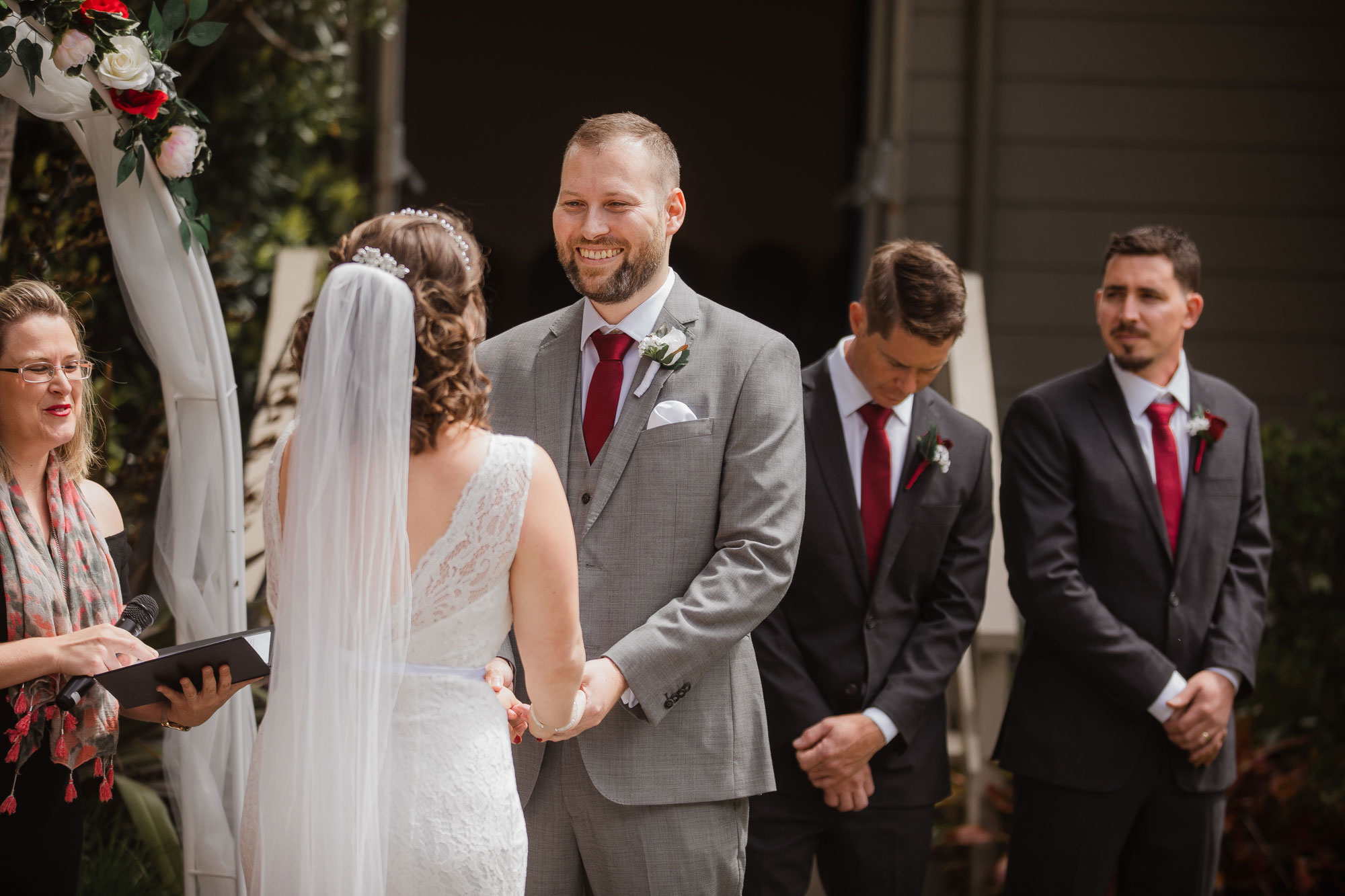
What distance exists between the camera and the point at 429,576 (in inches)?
78.5

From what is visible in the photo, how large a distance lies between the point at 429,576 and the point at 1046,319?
4.69 m

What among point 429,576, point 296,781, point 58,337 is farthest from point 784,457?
point 58,337

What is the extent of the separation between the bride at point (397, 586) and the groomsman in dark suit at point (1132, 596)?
1.72 metres

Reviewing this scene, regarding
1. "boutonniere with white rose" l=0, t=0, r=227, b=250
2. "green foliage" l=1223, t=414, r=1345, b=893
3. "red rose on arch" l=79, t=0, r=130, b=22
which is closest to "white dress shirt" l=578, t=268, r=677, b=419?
→ "boutonniere with white rose" l=0, t=0, r=227, b=250

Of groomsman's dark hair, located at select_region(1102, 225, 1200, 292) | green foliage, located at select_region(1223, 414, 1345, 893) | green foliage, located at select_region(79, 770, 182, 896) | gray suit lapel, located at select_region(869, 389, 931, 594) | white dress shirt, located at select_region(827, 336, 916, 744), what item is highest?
groomsman's dark hair, located at select_region(1102, 225, 1200, 292)

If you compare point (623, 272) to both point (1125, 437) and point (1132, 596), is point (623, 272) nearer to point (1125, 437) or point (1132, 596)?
point (1125, 437)

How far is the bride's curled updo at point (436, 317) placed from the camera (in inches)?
78.2

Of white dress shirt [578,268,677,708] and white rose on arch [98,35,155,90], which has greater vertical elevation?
white rose on arch [98,35,155,90]

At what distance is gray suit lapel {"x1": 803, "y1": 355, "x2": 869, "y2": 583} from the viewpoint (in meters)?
3.09

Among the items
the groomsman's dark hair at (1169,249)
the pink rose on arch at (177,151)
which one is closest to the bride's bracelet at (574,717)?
the pink rose on arch at (177,151)

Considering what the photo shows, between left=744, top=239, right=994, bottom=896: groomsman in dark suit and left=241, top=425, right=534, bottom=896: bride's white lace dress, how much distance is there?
1.11 meters

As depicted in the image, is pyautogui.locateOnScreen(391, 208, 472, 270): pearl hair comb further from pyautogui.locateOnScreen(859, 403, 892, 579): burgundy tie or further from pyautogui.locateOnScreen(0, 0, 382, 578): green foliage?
pyautogui.locateOnScreen(0, 0, 382, 578): green foliage

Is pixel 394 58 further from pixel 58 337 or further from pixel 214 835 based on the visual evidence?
pixel 214 835

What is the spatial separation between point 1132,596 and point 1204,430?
0.49 meters
